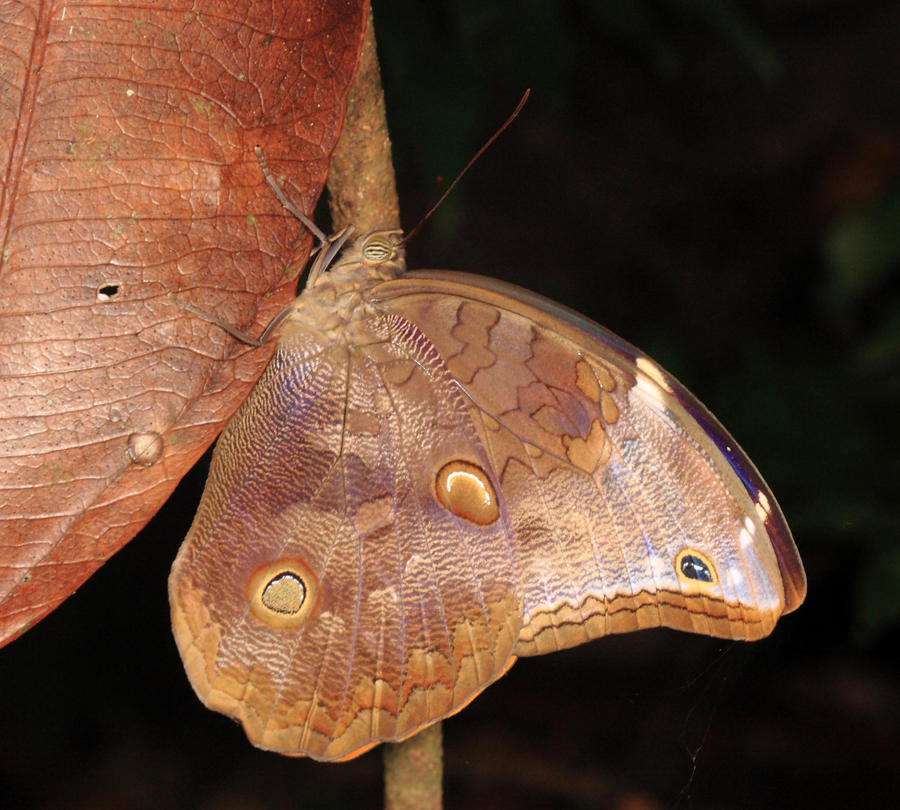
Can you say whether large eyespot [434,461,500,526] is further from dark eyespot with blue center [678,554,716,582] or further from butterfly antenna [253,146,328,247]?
butterfly antenna [253,146,328,247]

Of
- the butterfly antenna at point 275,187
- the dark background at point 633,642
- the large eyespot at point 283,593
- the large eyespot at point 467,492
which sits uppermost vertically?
the butterfly antenna at point 275,187

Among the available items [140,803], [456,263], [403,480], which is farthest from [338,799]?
[456,263]

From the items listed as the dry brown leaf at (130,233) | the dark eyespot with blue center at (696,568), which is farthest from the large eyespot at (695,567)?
the dry brown leaf at (130,233)

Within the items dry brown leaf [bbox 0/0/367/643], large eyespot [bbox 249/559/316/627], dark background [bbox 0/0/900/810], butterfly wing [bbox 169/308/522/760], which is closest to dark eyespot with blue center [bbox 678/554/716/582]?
butterfly wing [bbox 169/308/522/760]

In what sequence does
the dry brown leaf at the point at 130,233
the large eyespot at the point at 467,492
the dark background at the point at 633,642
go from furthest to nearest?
1. the dark background at the point at 633,642
2. the large eyespot at the point at 467,492
3. the dry brown leaf at the point at 130,233

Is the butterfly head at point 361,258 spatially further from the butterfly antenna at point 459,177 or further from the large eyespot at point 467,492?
the large eyespot at point 467,492

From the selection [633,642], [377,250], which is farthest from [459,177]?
[633,642]

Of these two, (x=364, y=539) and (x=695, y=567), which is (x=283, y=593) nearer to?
(x=364, y=539)
